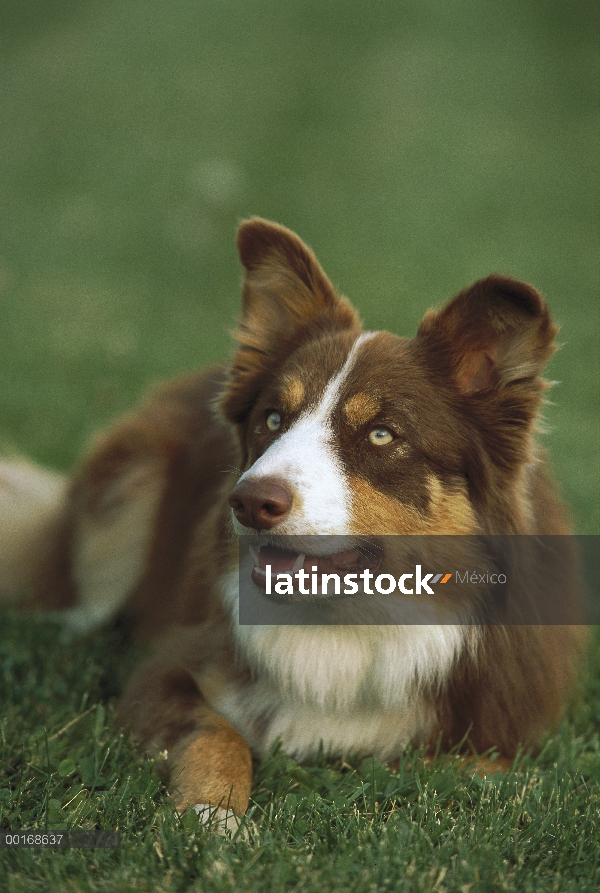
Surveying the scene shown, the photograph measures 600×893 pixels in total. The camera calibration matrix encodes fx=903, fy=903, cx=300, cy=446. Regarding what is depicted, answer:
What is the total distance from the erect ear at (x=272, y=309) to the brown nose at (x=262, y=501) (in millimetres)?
780

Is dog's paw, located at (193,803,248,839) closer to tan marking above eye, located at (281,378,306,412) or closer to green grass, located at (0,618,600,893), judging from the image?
green grass, located at (0,618,600,893)

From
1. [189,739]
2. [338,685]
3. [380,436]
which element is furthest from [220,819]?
[380,436]

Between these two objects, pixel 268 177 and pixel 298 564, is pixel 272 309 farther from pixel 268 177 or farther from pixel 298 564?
pixel 268 177

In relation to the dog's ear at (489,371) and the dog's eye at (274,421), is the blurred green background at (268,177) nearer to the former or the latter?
the dog's ear at (489,371)

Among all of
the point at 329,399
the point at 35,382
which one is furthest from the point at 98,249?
the point at 329,399

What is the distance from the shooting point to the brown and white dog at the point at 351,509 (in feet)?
9.34

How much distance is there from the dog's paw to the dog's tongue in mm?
727

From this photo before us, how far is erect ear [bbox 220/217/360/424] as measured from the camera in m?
Result: 3.38

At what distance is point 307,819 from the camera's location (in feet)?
8.92

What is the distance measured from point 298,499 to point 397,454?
428 mm

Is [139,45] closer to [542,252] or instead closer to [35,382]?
[35,382]

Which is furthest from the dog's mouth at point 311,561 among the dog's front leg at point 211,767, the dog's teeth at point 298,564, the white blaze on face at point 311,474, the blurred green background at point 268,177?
the blurred green background at point 268,177

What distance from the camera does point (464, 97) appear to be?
9234 millimetres

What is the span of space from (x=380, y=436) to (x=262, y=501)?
515mm
